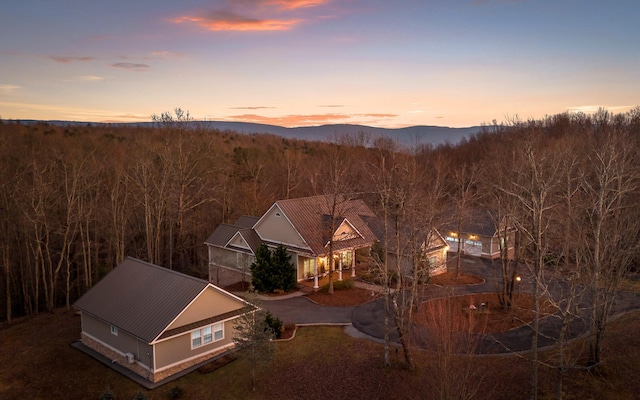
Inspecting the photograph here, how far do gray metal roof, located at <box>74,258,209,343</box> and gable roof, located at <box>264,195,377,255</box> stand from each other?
12915 mm

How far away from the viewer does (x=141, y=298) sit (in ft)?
74.3

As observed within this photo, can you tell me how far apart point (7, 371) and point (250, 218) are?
74.1 feet

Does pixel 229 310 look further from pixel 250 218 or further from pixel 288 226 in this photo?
pixel 250 218

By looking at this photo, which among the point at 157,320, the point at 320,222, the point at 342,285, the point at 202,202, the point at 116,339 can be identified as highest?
the point at 202,202

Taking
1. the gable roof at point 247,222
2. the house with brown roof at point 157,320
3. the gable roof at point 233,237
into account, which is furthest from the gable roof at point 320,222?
the house with brown roof at point 157,320

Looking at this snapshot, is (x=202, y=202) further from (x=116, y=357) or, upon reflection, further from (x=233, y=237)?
(x=116, y=357)

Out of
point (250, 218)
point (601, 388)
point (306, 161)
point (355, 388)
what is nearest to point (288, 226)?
point (250, 218)

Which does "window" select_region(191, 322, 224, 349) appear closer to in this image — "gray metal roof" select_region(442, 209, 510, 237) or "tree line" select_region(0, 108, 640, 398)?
"tree line" select_region(0, 108, 640, 398)

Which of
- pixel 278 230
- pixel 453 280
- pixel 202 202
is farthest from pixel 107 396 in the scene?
pixel 453 280

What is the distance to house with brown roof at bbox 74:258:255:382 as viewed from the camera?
67.0 ft

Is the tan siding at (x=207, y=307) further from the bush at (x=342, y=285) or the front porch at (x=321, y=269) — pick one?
the front porch at (x=321, y=269)

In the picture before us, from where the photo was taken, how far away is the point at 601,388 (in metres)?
17.7

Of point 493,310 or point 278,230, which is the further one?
point 278,230

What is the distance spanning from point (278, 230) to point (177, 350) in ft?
53.9
